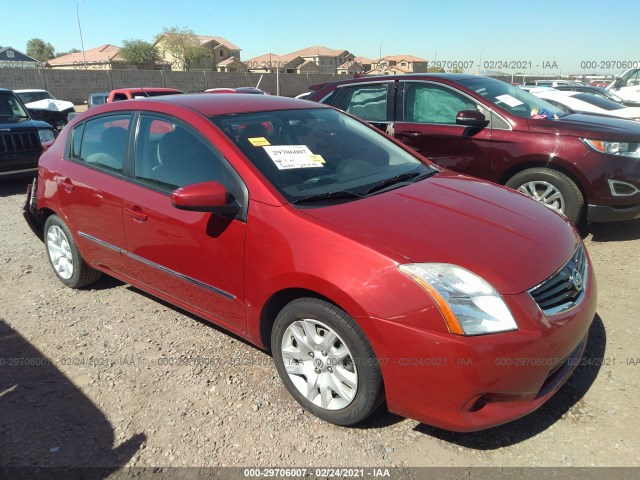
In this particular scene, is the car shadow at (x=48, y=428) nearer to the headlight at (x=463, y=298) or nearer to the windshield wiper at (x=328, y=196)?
the windshield wiper at (x=328, y=196)

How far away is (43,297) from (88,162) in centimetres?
131

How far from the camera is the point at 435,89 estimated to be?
17.5 ft

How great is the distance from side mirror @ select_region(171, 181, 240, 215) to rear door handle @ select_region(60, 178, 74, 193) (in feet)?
5.63

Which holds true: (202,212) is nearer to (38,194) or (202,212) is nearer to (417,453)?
(417,453)

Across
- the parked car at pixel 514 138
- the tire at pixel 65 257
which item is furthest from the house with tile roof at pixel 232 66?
the tire at pixel 65 257

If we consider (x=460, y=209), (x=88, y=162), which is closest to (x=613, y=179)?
(x=460, y=209)

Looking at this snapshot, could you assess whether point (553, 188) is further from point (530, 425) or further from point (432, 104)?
point (530, 425)

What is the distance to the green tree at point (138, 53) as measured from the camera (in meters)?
63.8

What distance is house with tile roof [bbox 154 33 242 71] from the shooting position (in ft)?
235

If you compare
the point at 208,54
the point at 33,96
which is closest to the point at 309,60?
the point at 208,54

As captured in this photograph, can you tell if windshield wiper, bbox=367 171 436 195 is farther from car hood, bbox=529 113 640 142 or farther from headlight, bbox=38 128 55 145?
headlight, bbox=38 128 55 145

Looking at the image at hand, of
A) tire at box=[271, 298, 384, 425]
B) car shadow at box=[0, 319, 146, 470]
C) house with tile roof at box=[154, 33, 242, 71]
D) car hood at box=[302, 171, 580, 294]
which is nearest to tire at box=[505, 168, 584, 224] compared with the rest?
car hood at box=[302, 171, 580, 294]

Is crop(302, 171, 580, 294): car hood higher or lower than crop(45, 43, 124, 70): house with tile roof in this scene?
lower

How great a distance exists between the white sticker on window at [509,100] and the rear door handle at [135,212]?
12.9 ft
